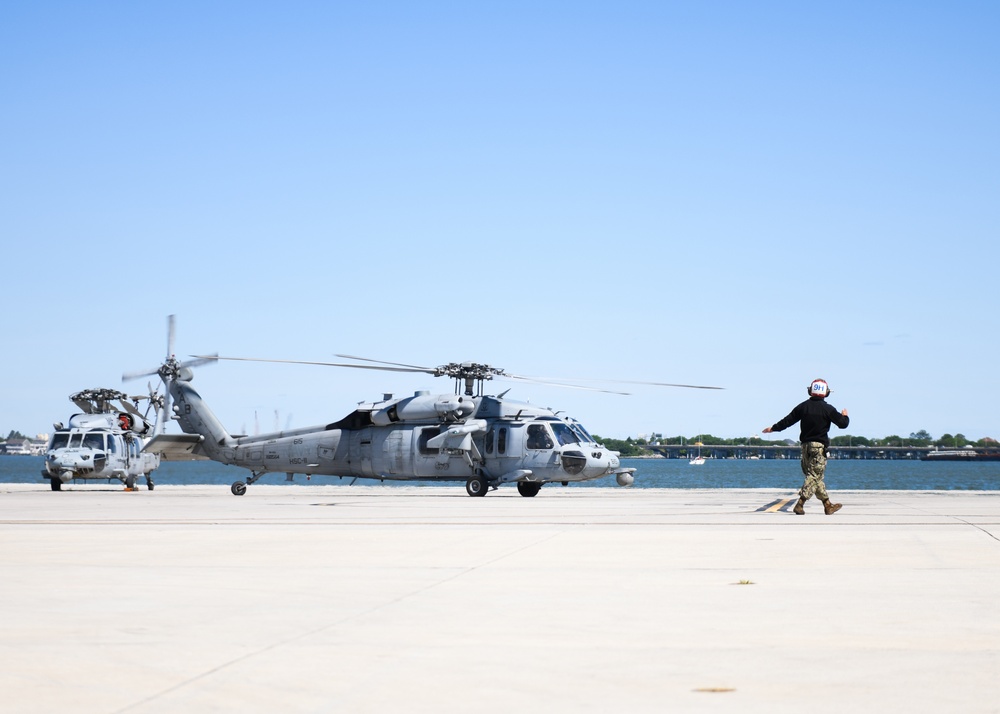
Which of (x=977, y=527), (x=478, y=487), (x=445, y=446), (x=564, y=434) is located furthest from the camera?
(x=445, y=446)

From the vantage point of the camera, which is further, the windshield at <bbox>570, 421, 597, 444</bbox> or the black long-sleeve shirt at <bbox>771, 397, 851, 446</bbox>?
the windshield at <bbox>570, 421, 597, 444</bbox>

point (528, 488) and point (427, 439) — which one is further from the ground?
point (427, 439)

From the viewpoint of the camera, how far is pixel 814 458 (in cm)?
1894

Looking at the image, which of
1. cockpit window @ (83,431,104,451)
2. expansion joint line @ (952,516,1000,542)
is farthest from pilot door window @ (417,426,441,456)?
expansion joint line @ (952,516,1000,542)

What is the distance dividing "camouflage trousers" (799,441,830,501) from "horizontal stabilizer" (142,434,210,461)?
25.0m

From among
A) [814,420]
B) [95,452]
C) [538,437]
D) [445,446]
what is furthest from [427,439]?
[814,420]

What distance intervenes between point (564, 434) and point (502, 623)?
2535 centimetres

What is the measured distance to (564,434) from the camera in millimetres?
32625

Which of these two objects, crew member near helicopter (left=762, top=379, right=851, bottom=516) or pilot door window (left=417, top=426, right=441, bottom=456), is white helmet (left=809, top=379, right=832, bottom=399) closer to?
crew member near helicopter (left=762, top=379, right=851, bottom=516)

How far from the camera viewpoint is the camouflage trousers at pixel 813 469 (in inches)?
742

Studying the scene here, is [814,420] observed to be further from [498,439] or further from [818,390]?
[498,439]

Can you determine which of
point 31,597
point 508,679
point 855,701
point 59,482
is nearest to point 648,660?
point 508,679

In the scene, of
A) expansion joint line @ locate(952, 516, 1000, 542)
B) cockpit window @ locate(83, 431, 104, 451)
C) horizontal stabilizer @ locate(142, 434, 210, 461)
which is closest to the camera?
expansion joint line @ locate(952, 516, 1000, 542)

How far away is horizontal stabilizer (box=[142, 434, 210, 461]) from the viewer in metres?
39.7
